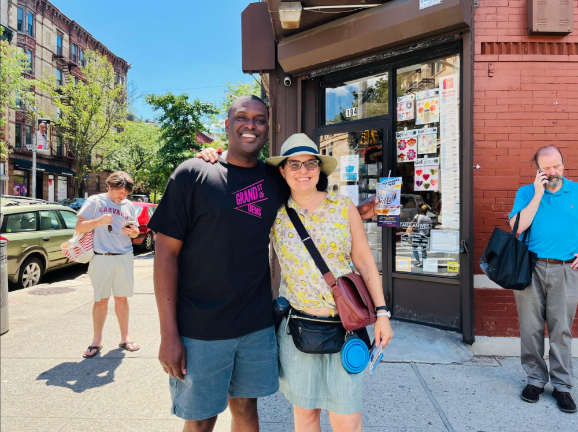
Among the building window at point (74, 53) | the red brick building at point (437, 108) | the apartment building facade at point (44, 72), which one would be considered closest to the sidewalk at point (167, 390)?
the red brick building at point (437, 108)

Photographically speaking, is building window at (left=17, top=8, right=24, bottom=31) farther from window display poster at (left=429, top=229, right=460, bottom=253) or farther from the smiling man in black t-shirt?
the smiling man in black t-shirt

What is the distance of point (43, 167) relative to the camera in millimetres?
30234

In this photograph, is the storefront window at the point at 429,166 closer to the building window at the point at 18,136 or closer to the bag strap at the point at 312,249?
the bag strap at the point at 312,249

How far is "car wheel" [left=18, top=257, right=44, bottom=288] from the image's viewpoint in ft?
23.7

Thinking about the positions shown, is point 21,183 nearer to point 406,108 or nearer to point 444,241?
point 406,108

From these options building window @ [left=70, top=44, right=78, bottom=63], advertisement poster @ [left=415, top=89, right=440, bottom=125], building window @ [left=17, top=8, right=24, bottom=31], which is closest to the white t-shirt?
advertisement poster @ [left=415, top=89, right=440, bottom=125]

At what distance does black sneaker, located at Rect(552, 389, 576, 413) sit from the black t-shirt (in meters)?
2.67

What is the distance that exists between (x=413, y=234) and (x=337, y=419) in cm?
320

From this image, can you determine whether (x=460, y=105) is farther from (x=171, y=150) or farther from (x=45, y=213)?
(x=171, y=150)

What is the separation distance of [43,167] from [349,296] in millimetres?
34704

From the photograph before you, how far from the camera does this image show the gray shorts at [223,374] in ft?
6.16

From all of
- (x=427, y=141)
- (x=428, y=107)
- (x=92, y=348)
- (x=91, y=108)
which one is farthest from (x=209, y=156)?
(x=91, y=108)

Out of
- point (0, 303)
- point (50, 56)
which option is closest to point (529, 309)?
point (0, 303)

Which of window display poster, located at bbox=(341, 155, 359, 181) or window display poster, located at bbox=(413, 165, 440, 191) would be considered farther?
window display poster, located at bbox=(341, 155, 359, 181)
